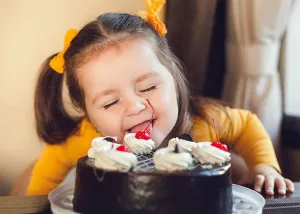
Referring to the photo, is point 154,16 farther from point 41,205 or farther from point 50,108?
point 41,205

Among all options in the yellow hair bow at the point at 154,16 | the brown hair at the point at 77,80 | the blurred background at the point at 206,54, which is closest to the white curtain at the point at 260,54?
the blurred background at the point at 206,54

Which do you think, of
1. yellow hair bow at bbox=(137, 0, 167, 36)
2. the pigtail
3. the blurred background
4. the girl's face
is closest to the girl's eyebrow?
the girl's face

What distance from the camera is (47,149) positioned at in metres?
1.60

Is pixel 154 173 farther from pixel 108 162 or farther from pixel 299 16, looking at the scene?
pixel 299 16

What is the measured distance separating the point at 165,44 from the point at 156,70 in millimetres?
171

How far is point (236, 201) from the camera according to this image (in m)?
1.05

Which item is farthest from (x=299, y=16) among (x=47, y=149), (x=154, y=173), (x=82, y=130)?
(x=154, y=173)

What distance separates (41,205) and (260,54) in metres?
1.05

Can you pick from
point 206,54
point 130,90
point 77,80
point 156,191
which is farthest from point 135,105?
point 206,54

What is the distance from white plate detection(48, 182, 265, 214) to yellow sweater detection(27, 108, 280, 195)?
45 cm

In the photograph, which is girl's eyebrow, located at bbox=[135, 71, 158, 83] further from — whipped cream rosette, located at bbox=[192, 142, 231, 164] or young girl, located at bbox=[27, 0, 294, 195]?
whipped cream rosette, located at bbox=[192, 142, 231, 164]

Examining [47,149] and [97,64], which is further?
[47,149]

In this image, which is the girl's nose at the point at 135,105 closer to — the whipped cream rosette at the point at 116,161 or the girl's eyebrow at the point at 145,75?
the girl's eyebrow at the point at 145,75

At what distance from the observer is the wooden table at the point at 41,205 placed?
1037 millimetres
